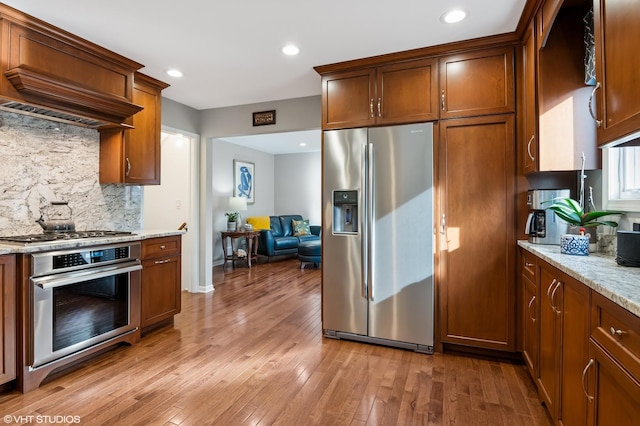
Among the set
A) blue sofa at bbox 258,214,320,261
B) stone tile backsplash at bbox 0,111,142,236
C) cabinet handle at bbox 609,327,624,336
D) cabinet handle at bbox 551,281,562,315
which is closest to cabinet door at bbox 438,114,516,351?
cabinet handle at bbox 551,281,562,315

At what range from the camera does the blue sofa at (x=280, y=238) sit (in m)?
6.71

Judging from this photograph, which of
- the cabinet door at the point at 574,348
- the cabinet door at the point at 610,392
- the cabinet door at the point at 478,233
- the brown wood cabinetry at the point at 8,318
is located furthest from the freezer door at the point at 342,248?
the brown wood cabinetry at the point at 8,318

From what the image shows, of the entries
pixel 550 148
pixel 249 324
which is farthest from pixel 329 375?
pixel 550 148

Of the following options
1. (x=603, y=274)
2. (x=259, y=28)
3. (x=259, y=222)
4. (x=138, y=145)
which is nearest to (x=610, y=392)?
(x=603, y=274)

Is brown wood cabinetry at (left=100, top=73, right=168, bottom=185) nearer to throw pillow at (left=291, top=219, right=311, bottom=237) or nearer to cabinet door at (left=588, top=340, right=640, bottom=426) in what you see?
cabinet door at (left=588, top=340, right=640, bottom=426)

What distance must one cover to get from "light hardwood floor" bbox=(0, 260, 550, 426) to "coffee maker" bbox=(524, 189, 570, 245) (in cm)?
96

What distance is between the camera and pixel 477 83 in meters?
2.57

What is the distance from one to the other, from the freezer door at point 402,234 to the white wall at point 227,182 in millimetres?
4380

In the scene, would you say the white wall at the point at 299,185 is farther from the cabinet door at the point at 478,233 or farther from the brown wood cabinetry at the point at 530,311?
the brown wood cabinetry at the point at 530,311

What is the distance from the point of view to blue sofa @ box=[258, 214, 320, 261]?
6711mm

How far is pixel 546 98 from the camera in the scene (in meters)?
2.11

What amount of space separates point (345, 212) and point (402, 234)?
1.75 ft

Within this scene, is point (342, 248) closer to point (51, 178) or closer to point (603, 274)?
point (603, 274)

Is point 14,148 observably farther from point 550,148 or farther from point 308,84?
point 550,148
